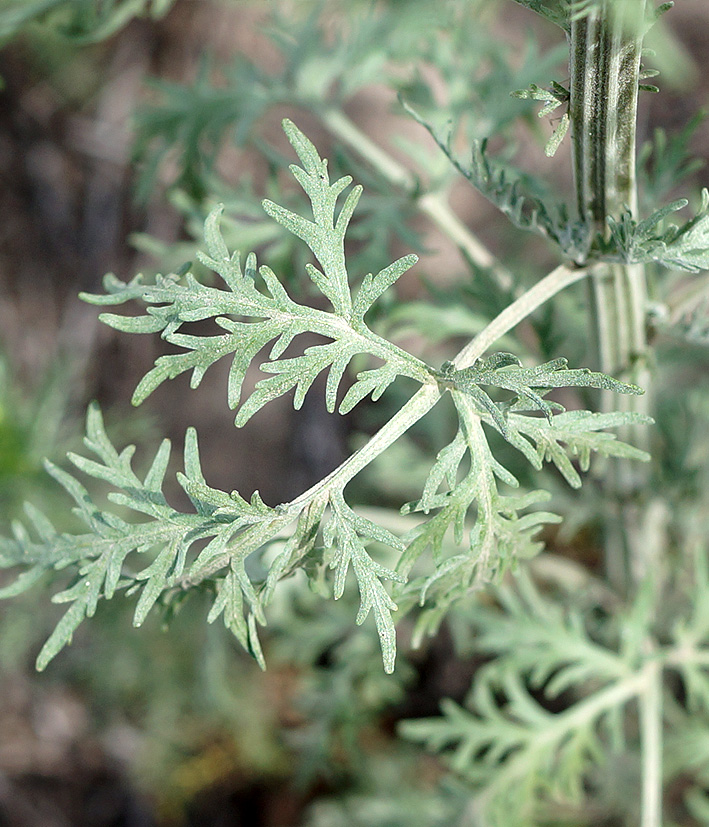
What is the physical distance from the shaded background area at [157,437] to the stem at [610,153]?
1.13m

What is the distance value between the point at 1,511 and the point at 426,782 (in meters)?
1.86

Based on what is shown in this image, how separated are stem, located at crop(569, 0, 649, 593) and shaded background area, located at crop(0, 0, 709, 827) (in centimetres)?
113

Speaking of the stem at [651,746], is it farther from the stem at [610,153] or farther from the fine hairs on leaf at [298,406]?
the fine hairs on leaf at [298,406]

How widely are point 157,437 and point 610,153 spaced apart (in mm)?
2774

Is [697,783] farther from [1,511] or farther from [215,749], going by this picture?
[1,511]

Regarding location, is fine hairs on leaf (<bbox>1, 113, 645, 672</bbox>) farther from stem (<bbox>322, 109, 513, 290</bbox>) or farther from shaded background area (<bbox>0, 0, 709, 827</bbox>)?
shaded background area (<bbox>0, 0, 709, 827</bbox>)

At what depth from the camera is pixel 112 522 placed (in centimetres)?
98

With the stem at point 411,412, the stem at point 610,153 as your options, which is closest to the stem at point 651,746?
the stem at point 610,153

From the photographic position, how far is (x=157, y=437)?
344 centimetres

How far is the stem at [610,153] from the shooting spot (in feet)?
2.79

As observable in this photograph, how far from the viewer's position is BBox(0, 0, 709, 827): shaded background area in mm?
2436

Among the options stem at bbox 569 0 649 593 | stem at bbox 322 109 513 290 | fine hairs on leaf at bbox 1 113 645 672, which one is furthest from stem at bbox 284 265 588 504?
stem at bbox 322 109 513 290

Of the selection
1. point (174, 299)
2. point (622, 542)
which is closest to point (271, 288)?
point (174, 299)

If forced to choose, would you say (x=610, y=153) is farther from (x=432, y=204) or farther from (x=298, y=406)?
(x=432, y=204)
